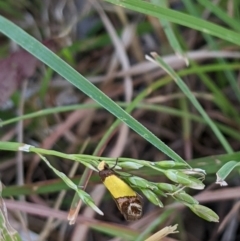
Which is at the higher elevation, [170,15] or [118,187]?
[170,15]

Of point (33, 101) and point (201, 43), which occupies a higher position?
point (201, 43)

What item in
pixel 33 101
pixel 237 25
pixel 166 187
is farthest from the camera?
pixel 33 101

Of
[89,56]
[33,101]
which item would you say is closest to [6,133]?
[33,101]

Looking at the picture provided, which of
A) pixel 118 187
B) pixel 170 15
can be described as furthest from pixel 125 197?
pixel 170 15

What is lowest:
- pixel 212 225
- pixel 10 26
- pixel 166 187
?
pixel 212 225

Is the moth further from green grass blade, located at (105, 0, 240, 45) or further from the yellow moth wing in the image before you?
green grass blade, located at (105, 0, 240, 45)

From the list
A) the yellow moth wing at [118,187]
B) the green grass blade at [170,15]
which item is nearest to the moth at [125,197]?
the yellow moth wing at [118,187]

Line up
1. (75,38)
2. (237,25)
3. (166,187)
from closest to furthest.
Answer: (166,187)
(237,25)
(75,38)

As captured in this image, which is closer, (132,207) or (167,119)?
(132,207)

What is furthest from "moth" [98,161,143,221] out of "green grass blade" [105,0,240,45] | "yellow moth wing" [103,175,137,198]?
"green grass blade" [105,0,240,45]

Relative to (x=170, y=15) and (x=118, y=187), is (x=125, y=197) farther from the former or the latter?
(x=170, y=15)

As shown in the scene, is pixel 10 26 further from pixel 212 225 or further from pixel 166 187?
pixel 212 225
